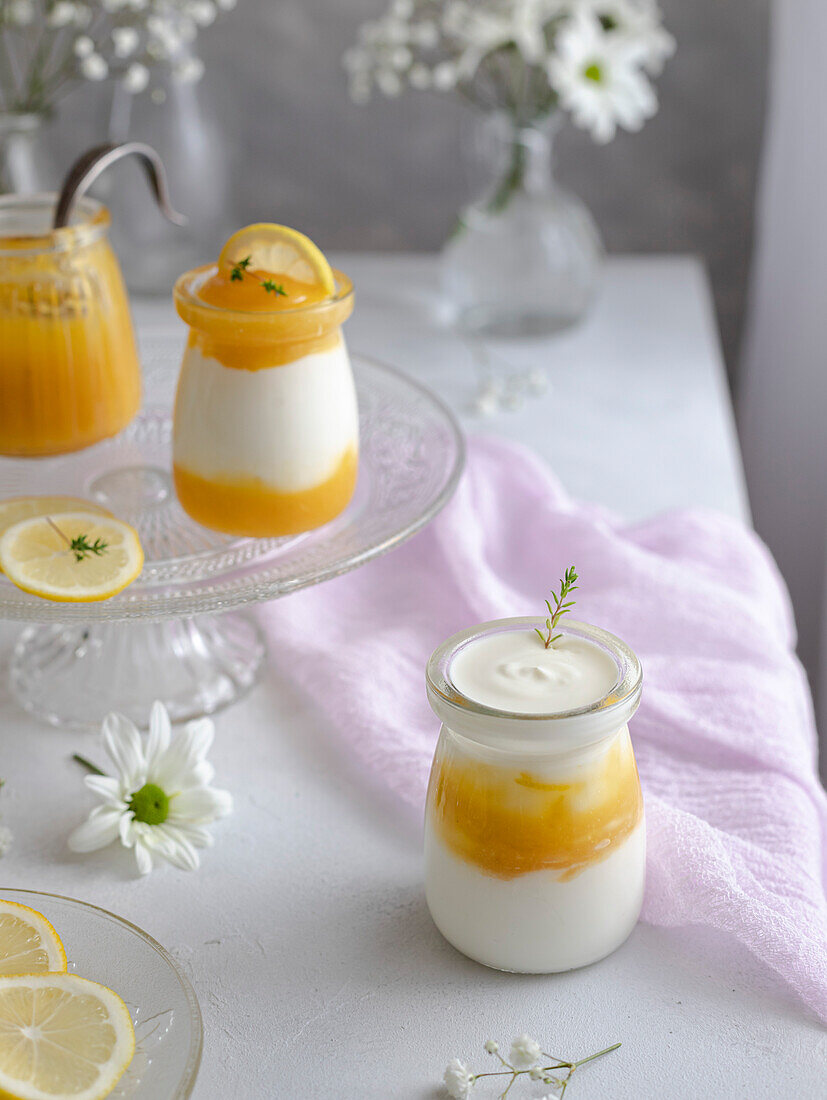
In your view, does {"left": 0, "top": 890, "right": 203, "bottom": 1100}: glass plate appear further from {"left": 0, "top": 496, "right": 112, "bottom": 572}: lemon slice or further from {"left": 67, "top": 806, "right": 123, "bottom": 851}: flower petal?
{"left": 0, "top": 496, "right": 112, "bottom": 572}: lemon slice

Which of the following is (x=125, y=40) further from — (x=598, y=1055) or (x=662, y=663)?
(x=598, y=1055)

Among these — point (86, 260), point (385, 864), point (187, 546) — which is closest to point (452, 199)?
point (86, 260)

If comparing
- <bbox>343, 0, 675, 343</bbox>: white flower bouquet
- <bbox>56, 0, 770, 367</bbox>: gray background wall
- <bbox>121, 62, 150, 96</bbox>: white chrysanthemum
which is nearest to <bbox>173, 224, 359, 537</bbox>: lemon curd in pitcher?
<bbox>343, 0, 675, 343</bbox>: white flower bouquet

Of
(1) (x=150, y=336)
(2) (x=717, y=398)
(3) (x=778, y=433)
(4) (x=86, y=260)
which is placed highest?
(4) (x=86, y=260)

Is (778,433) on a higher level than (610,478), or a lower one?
lower

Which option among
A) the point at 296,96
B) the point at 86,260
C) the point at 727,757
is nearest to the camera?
the point at 727,757

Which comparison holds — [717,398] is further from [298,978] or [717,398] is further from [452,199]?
[298,978]
